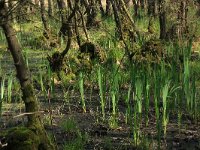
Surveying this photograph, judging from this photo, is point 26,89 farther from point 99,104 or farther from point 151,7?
point 151,7

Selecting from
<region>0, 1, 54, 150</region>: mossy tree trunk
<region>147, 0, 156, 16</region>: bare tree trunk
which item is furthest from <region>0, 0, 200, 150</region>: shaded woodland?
<region>147, 0, 156, 16</region>: bare tree trunk

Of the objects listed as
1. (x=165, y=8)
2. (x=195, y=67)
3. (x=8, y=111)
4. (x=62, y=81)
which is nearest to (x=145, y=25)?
(x=165, y=8)

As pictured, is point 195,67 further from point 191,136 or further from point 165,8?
point 191,136

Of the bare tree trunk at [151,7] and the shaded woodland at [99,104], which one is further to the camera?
the bare tree trunk at [151,7]

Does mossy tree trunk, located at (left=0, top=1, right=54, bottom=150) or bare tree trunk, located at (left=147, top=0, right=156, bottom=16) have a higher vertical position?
bare tree trunk, located at (left=147, top=0, right=156, bottom=16)

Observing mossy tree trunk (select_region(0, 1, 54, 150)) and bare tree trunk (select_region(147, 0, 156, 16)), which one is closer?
mossy tree trunk (select_region(0, 1, 54, 150))

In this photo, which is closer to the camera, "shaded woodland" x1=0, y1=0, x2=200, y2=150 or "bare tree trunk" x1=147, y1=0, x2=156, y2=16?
"shaded woodland" x1=0, y1=0, x2=200, y2=150

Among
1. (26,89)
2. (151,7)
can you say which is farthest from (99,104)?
(151,7)

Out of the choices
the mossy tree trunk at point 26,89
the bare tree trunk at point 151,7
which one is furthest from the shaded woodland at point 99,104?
the bare tree trunk at point 151,7

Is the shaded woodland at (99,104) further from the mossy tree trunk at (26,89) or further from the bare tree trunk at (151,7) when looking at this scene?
the bare tree trunk at (151,7)

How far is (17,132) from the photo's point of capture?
2.78 metres

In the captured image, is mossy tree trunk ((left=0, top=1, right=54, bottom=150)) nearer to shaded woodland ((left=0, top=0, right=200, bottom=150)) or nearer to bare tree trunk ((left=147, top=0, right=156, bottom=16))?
shaded woodland ((left=0, top=0, right=200, bottom=150))

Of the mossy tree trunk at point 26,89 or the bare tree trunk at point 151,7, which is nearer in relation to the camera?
the mossy tree trunk at point 26,89

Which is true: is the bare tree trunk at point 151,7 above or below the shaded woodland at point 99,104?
above
